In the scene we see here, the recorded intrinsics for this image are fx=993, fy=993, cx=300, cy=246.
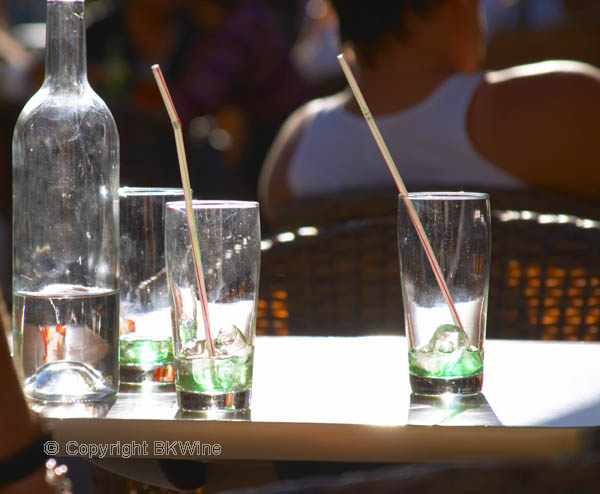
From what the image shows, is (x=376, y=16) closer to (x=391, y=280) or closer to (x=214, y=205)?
(x=391, y=280)

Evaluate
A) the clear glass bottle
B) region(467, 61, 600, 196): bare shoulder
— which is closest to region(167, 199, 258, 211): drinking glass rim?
the clear glass bottle

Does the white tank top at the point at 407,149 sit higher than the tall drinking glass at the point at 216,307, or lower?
higher

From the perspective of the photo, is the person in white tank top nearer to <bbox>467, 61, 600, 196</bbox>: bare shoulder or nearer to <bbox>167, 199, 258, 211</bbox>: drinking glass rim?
<bbox>467, 61, 600, 196</bbox>: bare shoulder

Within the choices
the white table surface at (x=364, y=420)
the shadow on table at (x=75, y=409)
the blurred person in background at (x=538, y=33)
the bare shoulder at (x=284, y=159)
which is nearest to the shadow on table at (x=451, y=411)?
the white table surface at (x=364, y=420)

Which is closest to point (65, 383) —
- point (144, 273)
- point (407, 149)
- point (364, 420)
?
point (144, 273)

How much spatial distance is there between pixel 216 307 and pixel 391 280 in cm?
59

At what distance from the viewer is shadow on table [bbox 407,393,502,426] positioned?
2.66ft

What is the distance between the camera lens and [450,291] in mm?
927

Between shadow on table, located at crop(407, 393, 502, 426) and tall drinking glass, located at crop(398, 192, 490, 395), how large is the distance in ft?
0.06

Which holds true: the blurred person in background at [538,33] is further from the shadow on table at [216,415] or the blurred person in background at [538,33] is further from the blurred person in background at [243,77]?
the shadow on table at [216,415]

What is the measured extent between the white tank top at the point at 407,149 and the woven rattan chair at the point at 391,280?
30 centimetres

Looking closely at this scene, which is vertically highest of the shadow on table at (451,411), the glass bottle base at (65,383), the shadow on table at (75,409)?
the glass bottle base at (65,383)

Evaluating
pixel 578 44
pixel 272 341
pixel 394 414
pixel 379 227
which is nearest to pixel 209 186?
pixel 578 44

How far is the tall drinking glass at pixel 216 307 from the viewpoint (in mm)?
865
